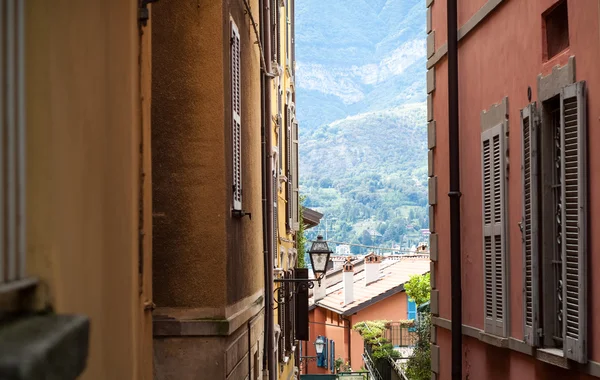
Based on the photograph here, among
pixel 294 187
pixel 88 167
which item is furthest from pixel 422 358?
pixel 88 167

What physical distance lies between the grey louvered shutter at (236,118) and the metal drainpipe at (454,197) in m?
2.84

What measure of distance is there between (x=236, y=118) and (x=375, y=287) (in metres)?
35.7

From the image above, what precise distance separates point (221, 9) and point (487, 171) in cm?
342

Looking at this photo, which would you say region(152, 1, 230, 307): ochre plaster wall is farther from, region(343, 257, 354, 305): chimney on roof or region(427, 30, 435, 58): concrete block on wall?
region(343, 257, 354, 305): chimney on roof

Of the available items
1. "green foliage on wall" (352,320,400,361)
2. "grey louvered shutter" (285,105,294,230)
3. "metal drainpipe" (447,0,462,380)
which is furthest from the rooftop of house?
"metal drainpipe" (447,0,462,380)

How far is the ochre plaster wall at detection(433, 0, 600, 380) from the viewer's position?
7020 millimetres

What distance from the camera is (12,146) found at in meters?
2.75

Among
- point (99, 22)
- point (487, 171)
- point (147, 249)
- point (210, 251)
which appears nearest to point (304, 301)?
point (487, 171)

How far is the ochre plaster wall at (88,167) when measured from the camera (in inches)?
121

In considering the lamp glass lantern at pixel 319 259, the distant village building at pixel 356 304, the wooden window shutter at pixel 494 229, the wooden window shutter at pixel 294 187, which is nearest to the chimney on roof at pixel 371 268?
the distant village building at pixel 356 304

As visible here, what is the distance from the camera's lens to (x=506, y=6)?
9.62 meters

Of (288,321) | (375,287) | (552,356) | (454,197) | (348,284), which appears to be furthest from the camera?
(375,287)

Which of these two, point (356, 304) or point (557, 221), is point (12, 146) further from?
point (356, 304)

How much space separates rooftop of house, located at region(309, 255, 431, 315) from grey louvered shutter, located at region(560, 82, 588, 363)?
1188 inches
